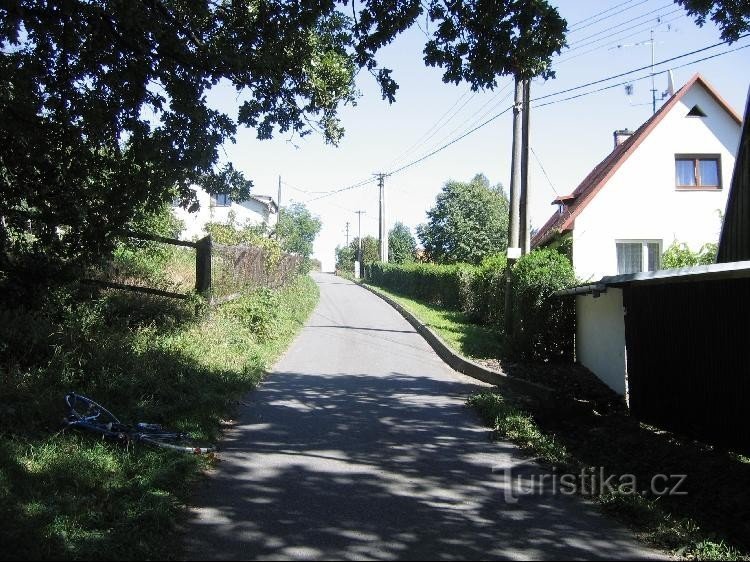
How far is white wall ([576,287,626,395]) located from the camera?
380 inches

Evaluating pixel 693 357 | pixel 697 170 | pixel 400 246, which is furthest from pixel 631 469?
pixel 400 246

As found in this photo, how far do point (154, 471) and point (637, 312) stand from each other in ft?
22.3

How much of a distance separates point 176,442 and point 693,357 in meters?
6.02

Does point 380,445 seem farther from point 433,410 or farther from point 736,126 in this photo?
point 736,126

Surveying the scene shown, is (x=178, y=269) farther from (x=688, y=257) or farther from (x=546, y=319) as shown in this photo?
(x=688, y=257)

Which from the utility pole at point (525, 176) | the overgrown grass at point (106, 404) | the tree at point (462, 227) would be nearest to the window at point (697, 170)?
the utility pole at point (525, 176)

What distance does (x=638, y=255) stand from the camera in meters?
21.0

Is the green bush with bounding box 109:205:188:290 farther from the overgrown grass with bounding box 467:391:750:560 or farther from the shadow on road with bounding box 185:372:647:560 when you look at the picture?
the overgrown grass with bounding box 467:391:750:560

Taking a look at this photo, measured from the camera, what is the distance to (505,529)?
437cm

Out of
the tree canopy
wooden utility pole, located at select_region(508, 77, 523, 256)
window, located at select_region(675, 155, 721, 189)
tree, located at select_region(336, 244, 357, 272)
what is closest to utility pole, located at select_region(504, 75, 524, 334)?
wooden utility pole, located at select_region(508, 77, 523, 256)

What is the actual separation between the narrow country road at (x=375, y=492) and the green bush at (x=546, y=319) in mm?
3795

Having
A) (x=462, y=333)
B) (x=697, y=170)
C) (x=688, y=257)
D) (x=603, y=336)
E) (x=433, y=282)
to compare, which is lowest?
(x=462, y=333)

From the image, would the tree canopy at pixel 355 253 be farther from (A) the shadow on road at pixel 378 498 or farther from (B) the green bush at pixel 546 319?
(A) the shadow on road at pixel 378 498

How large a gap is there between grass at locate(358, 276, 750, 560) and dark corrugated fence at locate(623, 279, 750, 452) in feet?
0.95
